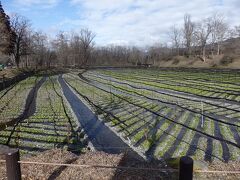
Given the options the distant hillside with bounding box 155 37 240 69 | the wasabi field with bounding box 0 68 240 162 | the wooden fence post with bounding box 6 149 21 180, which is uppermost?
the distant hillside with bounding box 155 37 240 69

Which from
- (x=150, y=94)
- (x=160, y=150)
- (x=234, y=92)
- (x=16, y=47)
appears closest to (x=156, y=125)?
(x=160, y=150)

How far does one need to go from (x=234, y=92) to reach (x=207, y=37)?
232 ft

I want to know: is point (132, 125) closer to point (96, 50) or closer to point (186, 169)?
point (186, 169)

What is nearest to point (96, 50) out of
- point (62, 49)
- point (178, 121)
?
point (62, 49)

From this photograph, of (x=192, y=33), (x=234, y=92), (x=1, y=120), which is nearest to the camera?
(x=1, y=120)

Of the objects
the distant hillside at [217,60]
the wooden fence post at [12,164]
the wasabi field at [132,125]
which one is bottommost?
the wasabi field at [132,125]

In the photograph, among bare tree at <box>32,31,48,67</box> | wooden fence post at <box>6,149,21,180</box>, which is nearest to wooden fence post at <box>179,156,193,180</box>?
wooden fence post at <box>6,149,21,180</box>

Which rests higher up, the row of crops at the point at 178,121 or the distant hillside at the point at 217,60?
the distant hillside at the point at 217,60

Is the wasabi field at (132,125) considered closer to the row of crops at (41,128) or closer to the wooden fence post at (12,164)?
the row of crops at (41,128)

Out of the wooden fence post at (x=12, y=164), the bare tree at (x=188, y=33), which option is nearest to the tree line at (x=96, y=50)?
the bare tree at (x=188, y=33)

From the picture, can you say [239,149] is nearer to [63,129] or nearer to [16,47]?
[63,129]

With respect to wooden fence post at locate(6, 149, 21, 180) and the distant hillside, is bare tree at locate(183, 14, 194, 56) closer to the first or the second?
the distant hillside

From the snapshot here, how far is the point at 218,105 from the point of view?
1998cm

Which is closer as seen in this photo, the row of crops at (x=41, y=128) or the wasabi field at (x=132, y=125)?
the wasabi field at (x=132, y=125)
